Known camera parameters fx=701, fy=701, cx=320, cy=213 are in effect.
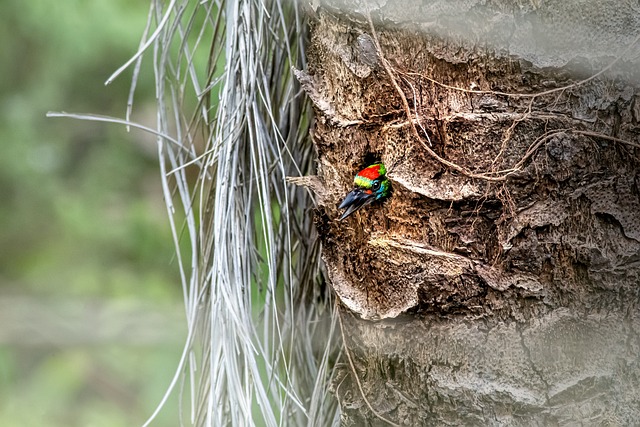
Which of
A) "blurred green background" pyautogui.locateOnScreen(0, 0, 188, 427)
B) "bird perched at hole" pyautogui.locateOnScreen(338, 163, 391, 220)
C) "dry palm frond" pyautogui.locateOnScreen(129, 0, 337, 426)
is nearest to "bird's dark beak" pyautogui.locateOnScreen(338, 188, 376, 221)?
"bird perched at hole" pyautogui.locateOnScreen(338, 163, 391, 220)

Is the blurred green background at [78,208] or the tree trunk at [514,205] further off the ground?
the tree trunk at [514,205]

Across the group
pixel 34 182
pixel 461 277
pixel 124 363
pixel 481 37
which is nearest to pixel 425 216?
pixel 461 277

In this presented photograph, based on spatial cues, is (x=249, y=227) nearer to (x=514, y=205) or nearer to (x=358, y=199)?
(x=358, y=199)

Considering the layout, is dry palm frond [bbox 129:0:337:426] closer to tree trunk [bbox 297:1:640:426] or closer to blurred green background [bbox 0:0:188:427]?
tree trunk [bbox 297:1:640:426]

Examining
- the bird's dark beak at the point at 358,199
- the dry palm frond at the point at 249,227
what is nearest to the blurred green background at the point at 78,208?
the dry palm frond at the point at 249,227

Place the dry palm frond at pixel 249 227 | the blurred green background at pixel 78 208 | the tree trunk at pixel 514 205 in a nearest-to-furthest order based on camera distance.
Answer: the tree trunk at pixel 514 205
the dry palm frond at pixel 249 227
the blurred green background at pixel 78 208

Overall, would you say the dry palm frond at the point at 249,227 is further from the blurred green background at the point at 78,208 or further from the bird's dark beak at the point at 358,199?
the blurred green background at the point at 78,208
